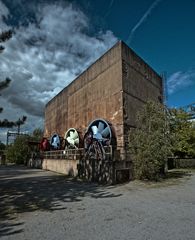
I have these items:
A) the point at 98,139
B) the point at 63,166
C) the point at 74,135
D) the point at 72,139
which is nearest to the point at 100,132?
the point at 98,139

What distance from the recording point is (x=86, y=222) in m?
4.33

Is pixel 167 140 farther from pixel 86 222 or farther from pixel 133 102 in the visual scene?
pixel 86 222

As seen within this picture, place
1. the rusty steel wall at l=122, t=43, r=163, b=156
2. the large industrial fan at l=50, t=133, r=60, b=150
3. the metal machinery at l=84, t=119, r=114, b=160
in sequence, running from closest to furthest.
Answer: the metal machinery at l=84, t=119, r=114, b=160 → the rusty steel wall at l=122, t=43, r=163, b=156 → the large industrial fan at l=50, t=133, r=60, b=150

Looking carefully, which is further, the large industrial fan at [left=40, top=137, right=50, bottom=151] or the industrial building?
the large industrial fan at [left=40, top=137, right=50, bottom=151]

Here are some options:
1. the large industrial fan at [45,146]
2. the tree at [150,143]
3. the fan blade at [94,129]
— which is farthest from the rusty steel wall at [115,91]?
the large industrial fan at [45,146]

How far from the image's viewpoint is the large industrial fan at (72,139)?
57.2ft

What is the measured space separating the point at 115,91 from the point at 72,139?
6.42m

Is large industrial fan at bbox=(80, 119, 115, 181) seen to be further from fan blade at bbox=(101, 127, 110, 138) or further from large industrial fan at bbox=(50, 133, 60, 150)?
large industrial fan at bbox=(50, 133, 60, 150)

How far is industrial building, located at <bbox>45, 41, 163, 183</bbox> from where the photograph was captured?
13.2m

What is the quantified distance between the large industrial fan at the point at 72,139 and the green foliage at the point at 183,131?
938 centimetres

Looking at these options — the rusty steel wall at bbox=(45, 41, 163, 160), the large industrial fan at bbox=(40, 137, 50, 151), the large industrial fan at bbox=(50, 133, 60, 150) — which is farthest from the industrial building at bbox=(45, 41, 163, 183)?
the large industrial fan at bbox=(40, 137, 50, 151)

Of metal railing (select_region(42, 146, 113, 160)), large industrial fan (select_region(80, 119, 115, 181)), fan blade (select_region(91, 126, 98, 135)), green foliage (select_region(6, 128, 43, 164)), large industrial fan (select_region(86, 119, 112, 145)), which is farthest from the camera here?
green foliage (select_region(6, 128, 43, 164))

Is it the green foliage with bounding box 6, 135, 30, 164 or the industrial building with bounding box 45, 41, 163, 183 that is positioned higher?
the industrial building with bounding box 45, 41, 163, 183

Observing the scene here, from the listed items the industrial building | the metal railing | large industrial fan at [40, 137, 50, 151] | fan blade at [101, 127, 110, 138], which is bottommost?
the metal railing
